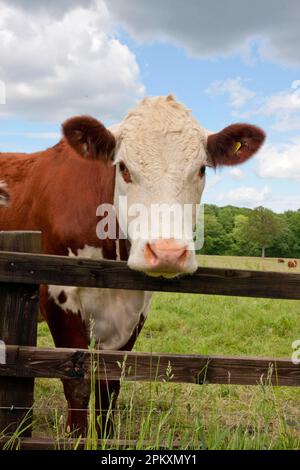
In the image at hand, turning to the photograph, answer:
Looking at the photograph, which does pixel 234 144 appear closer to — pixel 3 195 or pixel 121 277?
pixel 121 277

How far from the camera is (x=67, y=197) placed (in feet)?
15.6

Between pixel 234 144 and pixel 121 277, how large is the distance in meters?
1.66

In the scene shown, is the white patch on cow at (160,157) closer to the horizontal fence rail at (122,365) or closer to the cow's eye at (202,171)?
the cow's eye at (202,171)

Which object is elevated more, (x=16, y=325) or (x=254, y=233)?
(x=254, y=233)

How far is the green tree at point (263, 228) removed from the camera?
9200cm

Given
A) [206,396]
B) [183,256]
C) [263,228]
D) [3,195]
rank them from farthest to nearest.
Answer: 1. [263,228]
2. [206,396]
3. [3,195]
4. [183,256]

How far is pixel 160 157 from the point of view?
373 centimetres

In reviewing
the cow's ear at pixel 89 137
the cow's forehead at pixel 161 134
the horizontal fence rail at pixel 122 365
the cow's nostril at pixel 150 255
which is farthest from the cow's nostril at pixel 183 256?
the cow's ear at pixel 89 137

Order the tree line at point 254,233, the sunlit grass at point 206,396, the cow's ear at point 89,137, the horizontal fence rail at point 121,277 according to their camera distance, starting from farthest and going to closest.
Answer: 1. the tree line at point 254,233
2. the cow's ear at point 89,137
3. the horizontal fence rail at point 121,277
4. the sunlit grass at point 206,396

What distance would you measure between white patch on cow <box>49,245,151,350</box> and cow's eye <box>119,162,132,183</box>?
0.82 metres

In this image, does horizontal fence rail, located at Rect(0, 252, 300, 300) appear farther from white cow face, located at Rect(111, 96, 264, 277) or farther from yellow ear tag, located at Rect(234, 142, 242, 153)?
yellow ear tag, located at Rect(234, 142, 242, 153)

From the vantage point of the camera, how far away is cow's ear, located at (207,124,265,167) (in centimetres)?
438

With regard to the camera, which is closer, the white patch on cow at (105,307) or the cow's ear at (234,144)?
the cow's ear at (234,144)

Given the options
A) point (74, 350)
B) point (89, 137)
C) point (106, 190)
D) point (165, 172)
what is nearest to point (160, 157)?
point (165, 172)
